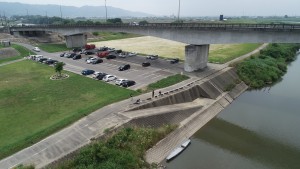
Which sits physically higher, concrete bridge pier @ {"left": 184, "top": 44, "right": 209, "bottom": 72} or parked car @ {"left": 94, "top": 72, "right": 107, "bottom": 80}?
concrete bridge pier @ {"left": 184, "top": 44, "right": 209, "bottom": 72}

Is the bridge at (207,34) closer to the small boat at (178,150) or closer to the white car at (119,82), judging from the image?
the white car at (119,82)

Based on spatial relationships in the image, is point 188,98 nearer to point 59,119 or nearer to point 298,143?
point 298,143

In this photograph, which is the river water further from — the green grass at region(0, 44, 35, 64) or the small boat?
the green grass at region(0, 44, 35, 64)

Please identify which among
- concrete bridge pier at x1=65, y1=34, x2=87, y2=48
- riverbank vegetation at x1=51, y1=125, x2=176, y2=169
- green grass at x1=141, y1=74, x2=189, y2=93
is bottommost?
riverbank vegetation at x1=51, y1=125, x2=176, y2=169

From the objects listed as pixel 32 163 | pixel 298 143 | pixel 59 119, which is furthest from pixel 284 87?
pixel 32 163

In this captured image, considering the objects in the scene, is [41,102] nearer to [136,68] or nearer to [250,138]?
[136,68]

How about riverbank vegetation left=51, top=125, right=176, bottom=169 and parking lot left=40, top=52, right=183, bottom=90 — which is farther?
parking lot left=40, top=52, right=183, bottom=90

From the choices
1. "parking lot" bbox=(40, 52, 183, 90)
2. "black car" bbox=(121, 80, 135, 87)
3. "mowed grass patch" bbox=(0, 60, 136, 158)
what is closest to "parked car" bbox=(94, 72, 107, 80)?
"mowed grass patch" bbox=(0, 60, 136, 158)
